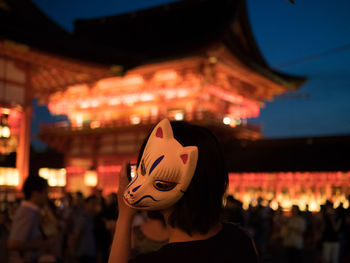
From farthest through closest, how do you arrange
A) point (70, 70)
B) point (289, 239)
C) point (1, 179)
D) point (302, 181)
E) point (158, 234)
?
point (302, 181) < point (70, 70) < point (1, 179) < point (289, 239) < point (158, 234)

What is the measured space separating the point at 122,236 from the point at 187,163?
0.38 metres

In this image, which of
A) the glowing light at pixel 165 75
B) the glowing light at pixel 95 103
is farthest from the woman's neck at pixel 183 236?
the glowing light at pixel 95 103

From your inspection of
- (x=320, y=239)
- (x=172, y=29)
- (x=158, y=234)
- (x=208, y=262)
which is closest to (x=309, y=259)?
(x=320, y=239)

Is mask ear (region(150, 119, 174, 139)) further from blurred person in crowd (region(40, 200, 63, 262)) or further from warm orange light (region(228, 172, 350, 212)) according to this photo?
warm orange light (region(228, 172, 350, 212))

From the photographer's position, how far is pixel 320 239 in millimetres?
8398

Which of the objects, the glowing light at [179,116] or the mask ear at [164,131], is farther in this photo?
the glowing light at [179,116]

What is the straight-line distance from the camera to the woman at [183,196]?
146 cm

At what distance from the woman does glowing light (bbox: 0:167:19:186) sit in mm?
13316

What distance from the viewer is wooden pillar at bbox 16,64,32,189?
14.3m

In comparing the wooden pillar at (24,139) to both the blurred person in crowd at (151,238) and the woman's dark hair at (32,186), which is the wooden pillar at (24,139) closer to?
the woman's dark hair at (32,186)

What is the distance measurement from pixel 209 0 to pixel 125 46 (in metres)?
5.86

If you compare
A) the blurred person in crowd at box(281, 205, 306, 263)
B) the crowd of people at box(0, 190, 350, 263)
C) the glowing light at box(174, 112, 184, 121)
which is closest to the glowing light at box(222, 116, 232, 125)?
the glowing light at box(174, 112, 184, 121)

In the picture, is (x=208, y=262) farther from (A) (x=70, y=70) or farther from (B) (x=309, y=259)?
(A) (x=70, y=70)

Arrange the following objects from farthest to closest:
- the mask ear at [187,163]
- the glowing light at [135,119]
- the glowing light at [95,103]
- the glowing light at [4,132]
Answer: the glowing light at [95,103]
the glowing light at [135,119]
the glowing light at [4,132]
the mask ear at [187,163]
